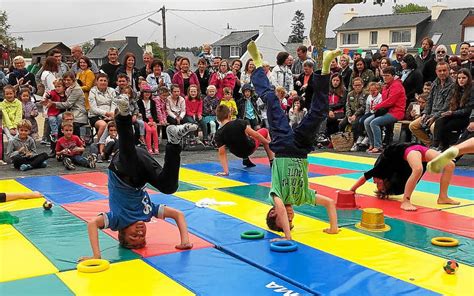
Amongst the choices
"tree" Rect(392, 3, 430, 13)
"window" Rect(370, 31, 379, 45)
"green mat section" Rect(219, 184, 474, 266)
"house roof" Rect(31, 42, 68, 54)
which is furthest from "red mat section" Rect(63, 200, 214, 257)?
"tree" Rect(392, 3, 430, 13)

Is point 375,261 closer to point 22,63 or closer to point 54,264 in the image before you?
point 54,264

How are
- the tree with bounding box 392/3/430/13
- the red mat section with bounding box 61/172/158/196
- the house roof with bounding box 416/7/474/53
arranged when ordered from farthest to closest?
the tree with bounding box 392/3/430/13
the house roof with bounding box 416/7/474/53
the red mat section with bounding box 61/172/158/196

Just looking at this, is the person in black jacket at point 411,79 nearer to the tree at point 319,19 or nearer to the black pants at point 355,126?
the black pants at point 355,126

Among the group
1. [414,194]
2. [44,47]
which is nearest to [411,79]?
[414,194]

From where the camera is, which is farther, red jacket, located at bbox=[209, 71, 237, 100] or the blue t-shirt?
Result: red jacket, located at bbox=[209, 71, 237, 100]

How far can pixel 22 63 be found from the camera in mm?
14109

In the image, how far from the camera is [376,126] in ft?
41.2

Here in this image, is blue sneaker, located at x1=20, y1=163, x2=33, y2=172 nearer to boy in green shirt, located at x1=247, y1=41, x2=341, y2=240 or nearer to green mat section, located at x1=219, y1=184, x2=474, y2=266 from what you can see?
green mat section, located at x1=219, y1=184, x2=474, y2=266

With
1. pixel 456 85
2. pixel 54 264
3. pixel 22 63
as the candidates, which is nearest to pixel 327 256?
pixel 54 264

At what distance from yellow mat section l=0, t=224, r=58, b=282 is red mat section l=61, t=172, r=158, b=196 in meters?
2.37

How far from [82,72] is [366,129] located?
6.91 meters

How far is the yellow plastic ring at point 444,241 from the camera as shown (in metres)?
5.39

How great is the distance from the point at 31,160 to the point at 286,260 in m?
7.04

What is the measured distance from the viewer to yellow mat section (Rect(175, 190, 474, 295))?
4.45m
